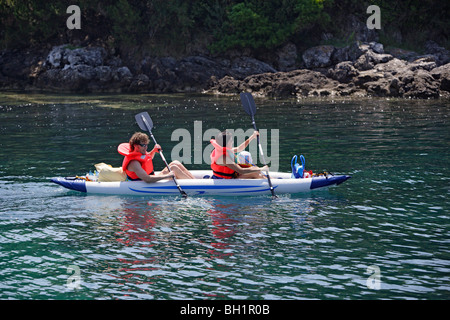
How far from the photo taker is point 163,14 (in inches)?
1471

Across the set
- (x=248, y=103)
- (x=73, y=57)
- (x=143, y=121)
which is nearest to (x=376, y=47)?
(x=73, y=57)

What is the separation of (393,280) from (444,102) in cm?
2056

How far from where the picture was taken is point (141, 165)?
11109mm

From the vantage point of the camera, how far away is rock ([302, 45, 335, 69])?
34.1 meters

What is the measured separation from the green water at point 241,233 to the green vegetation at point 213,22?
1988cm

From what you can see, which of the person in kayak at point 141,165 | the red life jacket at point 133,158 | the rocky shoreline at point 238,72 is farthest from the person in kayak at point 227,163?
the rocky shoreline at point 238,72

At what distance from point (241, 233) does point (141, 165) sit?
3110 millimetres

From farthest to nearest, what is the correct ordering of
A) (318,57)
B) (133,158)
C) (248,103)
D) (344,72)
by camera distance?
(318,57), (344,72), (248,103), (133,158)

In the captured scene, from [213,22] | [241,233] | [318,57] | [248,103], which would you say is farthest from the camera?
[213,22]

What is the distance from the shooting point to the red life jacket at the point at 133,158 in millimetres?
10891

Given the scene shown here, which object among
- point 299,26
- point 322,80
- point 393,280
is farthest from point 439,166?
point 299,26

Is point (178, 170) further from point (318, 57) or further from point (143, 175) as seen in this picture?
point (318, 57)

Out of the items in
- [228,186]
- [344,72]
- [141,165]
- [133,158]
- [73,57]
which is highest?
[73,57]

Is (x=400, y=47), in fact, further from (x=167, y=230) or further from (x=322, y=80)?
(x=167, y=230)
